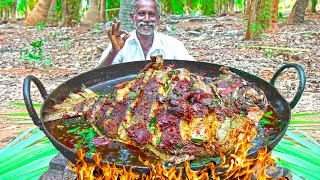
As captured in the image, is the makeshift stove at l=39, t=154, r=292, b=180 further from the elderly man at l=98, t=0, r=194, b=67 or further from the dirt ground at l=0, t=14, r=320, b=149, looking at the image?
the dirt ground at l=0, t=14, r=320, b=149

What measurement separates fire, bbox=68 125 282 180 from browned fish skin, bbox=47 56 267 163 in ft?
0.28

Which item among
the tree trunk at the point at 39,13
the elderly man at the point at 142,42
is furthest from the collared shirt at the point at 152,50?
the tree trunk at the point at 39,13

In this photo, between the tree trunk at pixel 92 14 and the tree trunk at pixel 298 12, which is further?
the tree trunk at pixel 92 14

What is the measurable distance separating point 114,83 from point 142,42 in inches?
37.9

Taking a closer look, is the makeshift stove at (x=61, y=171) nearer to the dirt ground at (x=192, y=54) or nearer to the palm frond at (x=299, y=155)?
the palm frond at (x=299, y=155)

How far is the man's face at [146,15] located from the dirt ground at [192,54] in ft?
5.59

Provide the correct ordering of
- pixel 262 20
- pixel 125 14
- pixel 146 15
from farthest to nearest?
pixel 262 20, pixel 125 14, pixel 146 15

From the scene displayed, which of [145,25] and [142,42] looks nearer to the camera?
[145,25]

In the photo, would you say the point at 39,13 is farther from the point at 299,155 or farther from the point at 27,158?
the point at 299,155

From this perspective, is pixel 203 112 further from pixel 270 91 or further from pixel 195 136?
pixel 270 91

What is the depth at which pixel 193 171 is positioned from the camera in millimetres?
1668

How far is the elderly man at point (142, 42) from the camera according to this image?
10.9 ft

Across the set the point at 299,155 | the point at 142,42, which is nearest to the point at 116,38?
the point at 142,42

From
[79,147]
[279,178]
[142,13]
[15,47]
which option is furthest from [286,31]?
[79,147]
